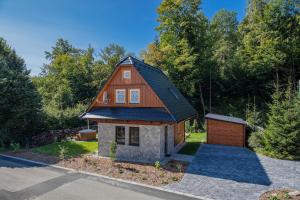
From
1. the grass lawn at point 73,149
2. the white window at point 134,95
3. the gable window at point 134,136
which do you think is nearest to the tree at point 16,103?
the grass lawn at point 73,149

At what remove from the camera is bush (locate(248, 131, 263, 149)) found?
16.3 metres

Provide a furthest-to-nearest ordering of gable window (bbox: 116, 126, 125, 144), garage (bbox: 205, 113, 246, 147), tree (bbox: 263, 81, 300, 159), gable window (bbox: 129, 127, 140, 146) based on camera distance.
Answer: garage (bbox: 205, 113, 246, 147) < gable window (bbox: 116, 126, 125, 144) < gable window (bbox: 129, 127, 140, 146) < tree (bbox: 263, 81, 300, 159)

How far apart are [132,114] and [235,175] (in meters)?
6.98

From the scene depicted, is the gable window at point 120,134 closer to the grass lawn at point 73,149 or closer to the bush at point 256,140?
the grass lawn at point 73,149

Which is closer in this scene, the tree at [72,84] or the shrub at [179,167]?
the shrub at [179,167]

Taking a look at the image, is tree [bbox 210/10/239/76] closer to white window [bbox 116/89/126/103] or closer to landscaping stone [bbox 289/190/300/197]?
white window [bbox 116/89/126/103]

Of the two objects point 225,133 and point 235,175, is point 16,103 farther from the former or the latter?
point 235,175

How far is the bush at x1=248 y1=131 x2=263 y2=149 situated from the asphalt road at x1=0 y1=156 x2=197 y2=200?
33.8ft

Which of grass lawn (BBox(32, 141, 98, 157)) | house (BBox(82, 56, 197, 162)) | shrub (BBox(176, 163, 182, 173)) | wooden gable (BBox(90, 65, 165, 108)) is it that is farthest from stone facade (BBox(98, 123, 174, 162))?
grass lawn (BBox(32, 141, 98, 157))

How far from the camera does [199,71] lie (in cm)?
2930

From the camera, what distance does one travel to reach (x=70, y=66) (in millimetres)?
36906

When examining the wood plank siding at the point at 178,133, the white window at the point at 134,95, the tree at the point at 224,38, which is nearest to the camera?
the white window at the point at 134,95

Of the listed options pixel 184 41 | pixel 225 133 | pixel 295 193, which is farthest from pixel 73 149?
pixel 184 41

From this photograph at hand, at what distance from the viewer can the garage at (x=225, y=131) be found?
17641 millimetres
